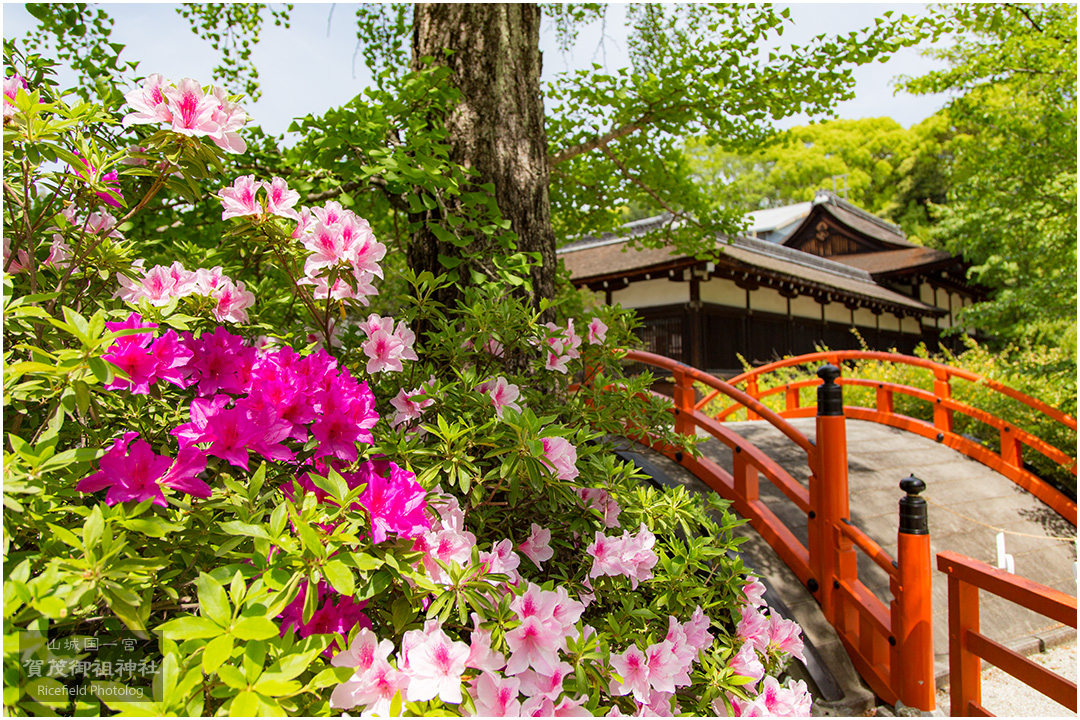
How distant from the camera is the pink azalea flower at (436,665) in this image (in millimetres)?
1087

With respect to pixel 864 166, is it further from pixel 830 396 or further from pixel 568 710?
pixel 568 710

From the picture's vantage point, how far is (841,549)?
3207 mm

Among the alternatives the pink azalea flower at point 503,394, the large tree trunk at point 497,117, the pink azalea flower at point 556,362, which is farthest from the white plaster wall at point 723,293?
the pink azalea flower at point 503,394

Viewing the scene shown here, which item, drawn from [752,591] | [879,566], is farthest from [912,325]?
[752,591]

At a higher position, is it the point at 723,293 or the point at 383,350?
the point at 723,293

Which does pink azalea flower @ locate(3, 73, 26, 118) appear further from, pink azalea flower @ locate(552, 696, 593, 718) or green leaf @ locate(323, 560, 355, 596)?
pink azalea flower @ locate(552, 696, 593, 718)

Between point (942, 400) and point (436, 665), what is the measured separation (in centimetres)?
682

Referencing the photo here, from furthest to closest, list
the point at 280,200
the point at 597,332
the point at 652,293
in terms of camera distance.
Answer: the point at 652,293
the point at 597,332
the point at 280,200

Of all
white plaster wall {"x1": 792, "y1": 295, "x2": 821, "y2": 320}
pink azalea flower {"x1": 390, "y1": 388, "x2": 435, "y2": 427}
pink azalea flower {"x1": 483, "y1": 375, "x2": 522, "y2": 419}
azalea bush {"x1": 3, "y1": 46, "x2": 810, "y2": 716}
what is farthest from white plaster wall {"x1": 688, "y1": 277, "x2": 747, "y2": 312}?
pink azalea flower {"x1": 390, "y1": 388, "x2": 435, "y2": 427}

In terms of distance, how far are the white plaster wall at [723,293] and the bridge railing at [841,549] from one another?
29.0ft

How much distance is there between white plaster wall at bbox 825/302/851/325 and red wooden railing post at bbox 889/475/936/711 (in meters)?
14.6

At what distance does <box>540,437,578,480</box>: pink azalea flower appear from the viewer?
1.48 m

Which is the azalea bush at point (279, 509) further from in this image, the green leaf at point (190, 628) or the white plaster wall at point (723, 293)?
the white plaster wall at point (723, 293)

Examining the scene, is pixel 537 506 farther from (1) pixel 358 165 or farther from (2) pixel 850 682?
(2) pixel 850 682
